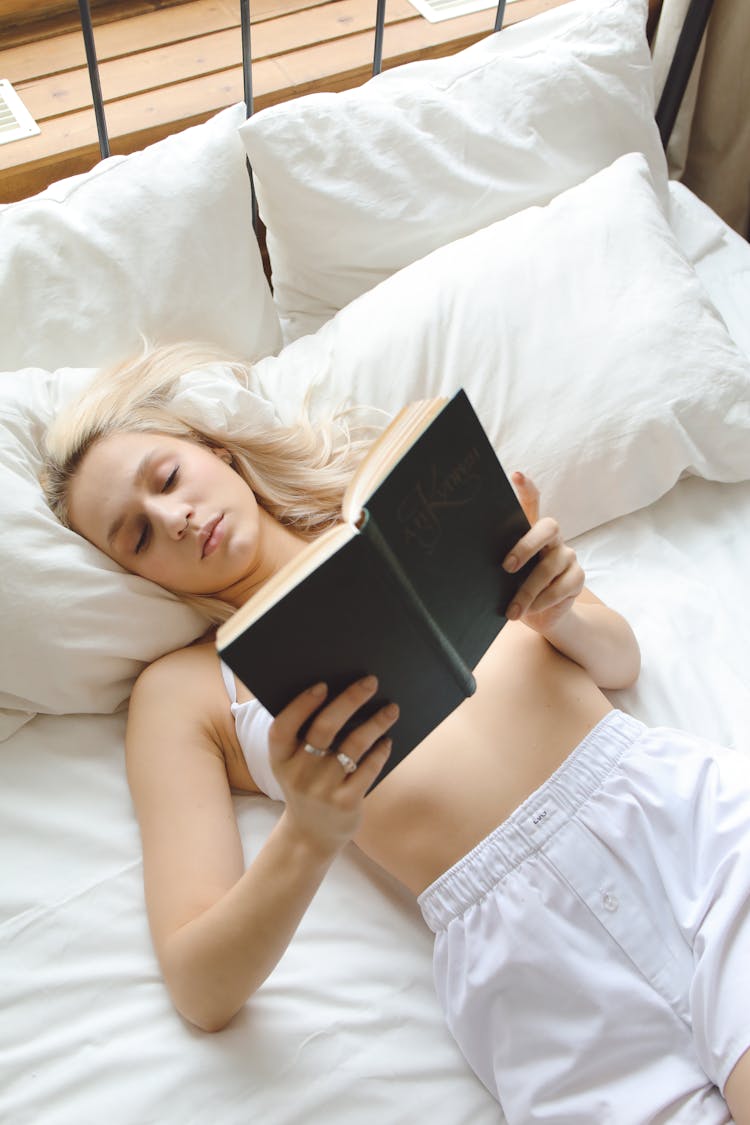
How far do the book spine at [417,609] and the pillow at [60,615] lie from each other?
1.53 feet

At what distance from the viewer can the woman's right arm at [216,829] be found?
0.78 m

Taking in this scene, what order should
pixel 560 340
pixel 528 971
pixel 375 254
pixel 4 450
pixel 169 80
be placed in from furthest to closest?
pixel 169 80 < pixel 375 254 < pixel 560 340 < pixel 4 450 < pixel 528 971

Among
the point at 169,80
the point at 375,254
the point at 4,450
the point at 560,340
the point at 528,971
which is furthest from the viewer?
the point at 169,80

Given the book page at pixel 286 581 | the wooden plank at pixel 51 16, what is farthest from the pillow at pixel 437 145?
the book page at pixel 286 581

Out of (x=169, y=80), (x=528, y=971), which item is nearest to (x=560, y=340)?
(x=528, y=971)

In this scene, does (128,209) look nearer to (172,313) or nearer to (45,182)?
(172,313)

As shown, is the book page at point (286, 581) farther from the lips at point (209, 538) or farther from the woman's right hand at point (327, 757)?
the lips at point (209, 538)

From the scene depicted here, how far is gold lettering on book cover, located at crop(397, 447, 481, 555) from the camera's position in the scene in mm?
741

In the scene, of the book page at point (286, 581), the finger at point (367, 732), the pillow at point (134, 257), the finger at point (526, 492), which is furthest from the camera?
the pillow at point (134, 257)

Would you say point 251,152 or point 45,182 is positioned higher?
point 251,152

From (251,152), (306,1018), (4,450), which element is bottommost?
(306,1018)

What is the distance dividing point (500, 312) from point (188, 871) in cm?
85

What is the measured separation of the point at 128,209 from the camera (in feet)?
4.54

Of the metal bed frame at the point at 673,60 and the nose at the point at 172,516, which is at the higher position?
the metal bed frame at the point at 673,60
